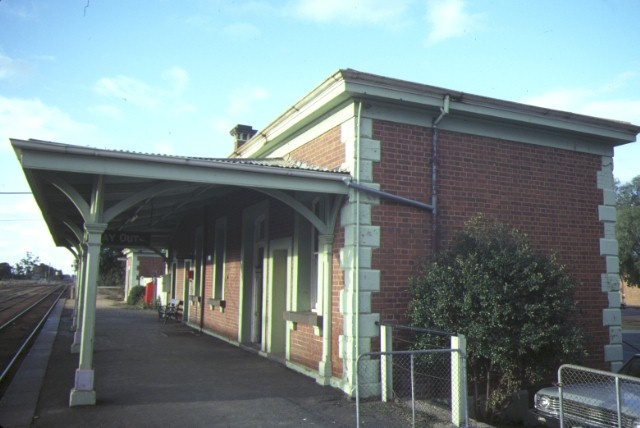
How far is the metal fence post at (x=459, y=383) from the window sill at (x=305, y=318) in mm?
2554

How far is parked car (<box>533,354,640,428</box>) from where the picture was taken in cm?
604

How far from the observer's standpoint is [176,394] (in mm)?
7484

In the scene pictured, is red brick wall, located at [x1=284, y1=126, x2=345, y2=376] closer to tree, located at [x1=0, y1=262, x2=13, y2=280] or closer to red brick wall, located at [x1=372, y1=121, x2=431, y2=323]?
red brick wall, located at [x1=372, y1=121, x2=431, y2=323]

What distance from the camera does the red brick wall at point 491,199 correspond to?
8.08 m

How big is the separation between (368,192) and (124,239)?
5.78 metres

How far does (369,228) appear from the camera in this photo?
785 cm

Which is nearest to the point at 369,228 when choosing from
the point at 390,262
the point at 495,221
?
the point at 390,262

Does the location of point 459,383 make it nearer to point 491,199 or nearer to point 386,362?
point 386,362

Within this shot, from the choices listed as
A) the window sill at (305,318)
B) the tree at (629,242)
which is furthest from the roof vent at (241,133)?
the tree at (629,242)

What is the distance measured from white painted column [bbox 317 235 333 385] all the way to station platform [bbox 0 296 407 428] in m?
0.27

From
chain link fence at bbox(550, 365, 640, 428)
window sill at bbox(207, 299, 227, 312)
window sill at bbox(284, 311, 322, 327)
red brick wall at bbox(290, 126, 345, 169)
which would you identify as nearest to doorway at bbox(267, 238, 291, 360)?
window sill at bbox(284, 311, 322, 327)

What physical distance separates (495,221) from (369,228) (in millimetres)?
2168

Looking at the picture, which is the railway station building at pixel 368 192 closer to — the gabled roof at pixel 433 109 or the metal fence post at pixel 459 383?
the gabled roof at pixel 433 109

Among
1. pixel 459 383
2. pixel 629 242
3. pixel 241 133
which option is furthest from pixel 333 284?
pixel 629 242
